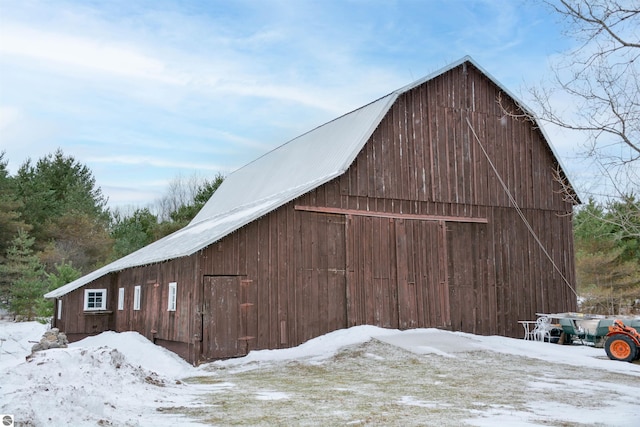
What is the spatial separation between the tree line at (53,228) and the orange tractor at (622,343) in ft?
79.4

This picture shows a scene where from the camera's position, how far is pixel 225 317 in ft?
49.7

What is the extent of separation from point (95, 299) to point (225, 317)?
10134mm

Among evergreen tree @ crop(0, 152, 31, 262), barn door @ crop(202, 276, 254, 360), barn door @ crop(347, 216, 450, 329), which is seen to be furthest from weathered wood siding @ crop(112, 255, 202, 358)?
evergreen tree @ crop(0, 152, 31, 262)

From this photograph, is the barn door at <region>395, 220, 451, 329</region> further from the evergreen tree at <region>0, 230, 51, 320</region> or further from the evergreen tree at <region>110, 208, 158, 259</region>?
the evergreen tree at <region>110, 208, 158, 259</region>

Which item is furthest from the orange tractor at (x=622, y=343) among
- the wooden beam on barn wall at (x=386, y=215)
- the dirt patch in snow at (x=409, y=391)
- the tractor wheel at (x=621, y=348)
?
the wooden beam on barn wall at (x=386, y=215)

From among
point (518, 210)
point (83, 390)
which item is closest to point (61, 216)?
point (518, 210)

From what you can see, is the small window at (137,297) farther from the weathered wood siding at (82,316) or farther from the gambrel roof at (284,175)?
the weathered wood siding at (82,316)

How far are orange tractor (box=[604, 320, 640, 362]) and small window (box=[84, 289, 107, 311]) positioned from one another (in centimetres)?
1741

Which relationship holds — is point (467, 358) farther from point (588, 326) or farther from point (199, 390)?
point (199, 390)

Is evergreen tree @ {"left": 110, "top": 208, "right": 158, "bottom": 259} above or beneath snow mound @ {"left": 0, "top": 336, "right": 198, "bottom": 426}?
above

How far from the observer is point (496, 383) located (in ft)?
36.5

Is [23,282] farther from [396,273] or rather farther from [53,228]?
[396,273]

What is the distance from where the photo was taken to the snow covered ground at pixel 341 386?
784 centimetres

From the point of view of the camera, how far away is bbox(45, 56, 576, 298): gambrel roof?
652 inches
